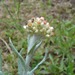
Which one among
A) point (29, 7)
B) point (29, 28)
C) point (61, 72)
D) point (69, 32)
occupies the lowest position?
point (61, 72)

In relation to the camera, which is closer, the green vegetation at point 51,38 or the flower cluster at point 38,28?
the flower cluster at point 38,28

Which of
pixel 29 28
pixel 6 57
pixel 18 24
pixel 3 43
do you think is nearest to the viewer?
pixel 29 28

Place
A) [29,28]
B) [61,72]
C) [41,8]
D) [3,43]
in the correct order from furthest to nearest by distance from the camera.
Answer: [41,8] < [3,43] < [61,72] < [29,28]

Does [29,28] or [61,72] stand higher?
[29,28]

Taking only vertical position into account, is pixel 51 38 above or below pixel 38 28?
below

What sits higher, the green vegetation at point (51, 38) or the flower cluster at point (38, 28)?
the flower cluster at point (38, 28)

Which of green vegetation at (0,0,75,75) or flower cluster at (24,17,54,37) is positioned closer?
flower cluster at (24,17,54,37)

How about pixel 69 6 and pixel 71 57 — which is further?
pixel 69 6

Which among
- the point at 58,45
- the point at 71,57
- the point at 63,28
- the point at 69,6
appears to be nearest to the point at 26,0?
the point at 69,6

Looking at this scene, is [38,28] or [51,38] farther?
[51,38]

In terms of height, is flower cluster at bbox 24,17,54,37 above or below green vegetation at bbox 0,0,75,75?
above

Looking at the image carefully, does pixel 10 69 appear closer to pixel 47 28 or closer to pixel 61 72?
pixel 61 72
